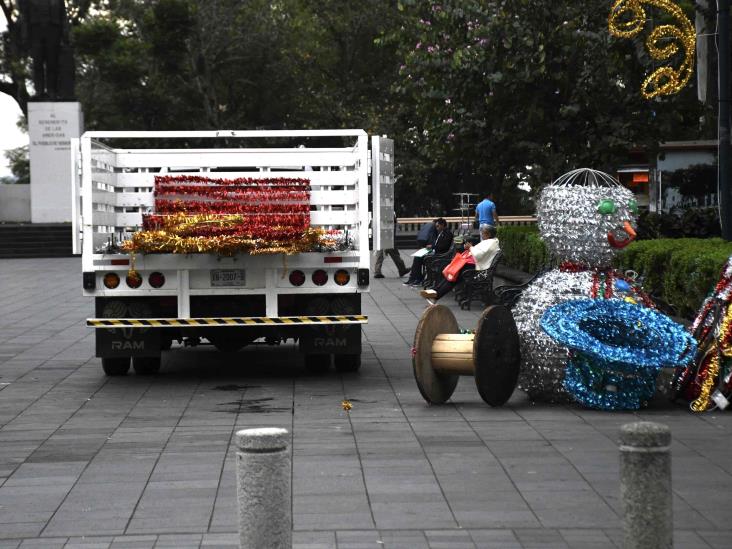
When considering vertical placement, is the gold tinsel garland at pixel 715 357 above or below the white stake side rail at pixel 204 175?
below

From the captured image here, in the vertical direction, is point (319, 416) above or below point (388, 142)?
below

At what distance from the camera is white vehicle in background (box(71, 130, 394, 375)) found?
1283 cm

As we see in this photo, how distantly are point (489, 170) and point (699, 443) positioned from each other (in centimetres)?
1794

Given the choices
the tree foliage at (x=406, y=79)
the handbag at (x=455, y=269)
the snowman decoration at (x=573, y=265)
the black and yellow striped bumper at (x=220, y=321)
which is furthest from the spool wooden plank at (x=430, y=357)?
the tree foliage at (x=406, y=79)

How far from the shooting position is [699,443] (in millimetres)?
9414

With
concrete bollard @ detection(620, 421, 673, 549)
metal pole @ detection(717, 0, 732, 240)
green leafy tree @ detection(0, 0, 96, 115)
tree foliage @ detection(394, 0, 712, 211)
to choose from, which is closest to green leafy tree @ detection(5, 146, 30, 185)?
green leafy tree @ detection(0, 0, 96, 115)

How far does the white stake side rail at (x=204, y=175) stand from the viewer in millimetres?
12828

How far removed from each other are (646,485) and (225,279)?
8024mm

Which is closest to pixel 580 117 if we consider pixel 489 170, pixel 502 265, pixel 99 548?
pixel 489 170

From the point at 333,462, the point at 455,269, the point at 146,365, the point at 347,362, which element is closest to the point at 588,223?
the point at 333,462

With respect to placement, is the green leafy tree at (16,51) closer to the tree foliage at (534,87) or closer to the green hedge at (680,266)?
the tree foliage at (534,87)

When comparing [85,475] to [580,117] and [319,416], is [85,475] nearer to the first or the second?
[319,416]

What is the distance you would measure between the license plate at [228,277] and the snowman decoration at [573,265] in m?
2.89

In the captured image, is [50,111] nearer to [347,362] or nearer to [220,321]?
[347,362]
